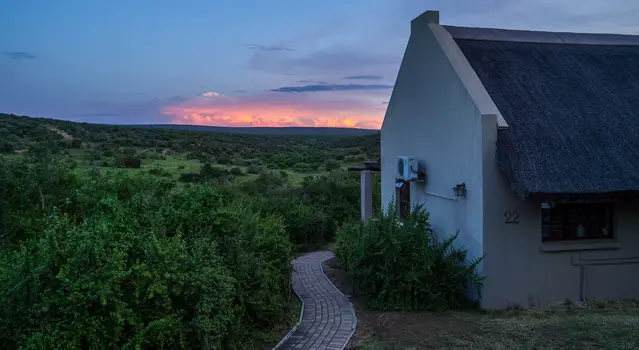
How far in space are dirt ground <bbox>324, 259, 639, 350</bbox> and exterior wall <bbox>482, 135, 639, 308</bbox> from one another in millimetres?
333

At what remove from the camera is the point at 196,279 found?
6156 mm

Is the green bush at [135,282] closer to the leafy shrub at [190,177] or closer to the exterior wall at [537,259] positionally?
the exterior wall at [537,259]

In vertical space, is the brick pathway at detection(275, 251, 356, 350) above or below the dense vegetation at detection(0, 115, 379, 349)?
below

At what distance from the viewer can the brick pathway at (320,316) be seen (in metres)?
7.70

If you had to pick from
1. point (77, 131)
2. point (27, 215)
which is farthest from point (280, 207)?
point (77, 131)

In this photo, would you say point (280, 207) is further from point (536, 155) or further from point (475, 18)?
point (536, 155)

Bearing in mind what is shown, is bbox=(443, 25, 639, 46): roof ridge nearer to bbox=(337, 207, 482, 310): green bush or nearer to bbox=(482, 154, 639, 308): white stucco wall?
bbox=(482, 154, 639, 308): white stucco wall

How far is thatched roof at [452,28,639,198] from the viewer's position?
8.77 metres

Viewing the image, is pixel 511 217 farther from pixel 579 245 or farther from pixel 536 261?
pixel 579 245

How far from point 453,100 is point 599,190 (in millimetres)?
3170

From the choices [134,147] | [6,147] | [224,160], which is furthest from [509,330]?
[134,147]

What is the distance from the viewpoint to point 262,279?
7.80 meters

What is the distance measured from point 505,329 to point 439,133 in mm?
4593

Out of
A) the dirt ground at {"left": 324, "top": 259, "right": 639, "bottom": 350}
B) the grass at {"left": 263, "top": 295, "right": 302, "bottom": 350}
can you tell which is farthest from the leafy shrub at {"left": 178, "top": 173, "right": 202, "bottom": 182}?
the dirt ground at {"left": 324, "top": 259, "right": 639, "bottom": 350}
